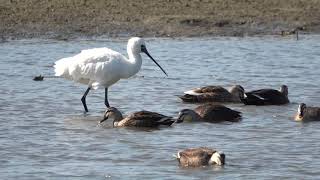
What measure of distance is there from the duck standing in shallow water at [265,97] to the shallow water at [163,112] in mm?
95

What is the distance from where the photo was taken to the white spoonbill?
1263 centimetres

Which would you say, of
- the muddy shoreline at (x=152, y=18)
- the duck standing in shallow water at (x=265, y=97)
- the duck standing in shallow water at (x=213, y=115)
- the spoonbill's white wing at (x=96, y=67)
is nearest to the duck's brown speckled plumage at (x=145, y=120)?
the duck standing in shallow water at (x=213, y=115)

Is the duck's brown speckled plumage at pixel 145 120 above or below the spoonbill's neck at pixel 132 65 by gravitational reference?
below

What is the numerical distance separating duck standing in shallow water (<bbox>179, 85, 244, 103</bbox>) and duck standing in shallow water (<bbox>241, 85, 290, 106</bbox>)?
268 millimetres

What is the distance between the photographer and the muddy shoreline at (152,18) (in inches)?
752

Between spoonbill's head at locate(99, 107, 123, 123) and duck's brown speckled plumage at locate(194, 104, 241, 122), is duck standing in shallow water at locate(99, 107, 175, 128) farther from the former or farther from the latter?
duck's brown speckled plumage at locate(194, 104, 241, 122)

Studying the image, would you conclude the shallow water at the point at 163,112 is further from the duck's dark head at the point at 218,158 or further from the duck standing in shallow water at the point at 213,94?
the duck standing in shallow water at the point at 213,94

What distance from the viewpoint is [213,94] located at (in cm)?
1338

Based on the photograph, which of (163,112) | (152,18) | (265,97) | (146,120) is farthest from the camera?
(152,18)

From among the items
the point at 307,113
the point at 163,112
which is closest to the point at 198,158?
the point at 307,113

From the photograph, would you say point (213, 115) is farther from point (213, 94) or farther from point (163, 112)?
point (213, 94)

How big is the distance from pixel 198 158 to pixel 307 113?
285 cm

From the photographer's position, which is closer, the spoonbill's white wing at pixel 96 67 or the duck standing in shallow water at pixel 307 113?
the duck standing in shallow water at pixel 307 113

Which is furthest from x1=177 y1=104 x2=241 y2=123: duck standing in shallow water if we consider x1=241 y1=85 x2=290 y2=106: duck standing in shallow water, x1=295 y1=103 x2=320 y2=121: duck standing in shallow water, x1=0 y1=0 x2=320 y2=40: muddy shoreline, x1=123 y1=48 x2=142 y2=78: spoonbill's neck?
x1=0 y1=0 x2=320 y2=40: muddy shoreline
